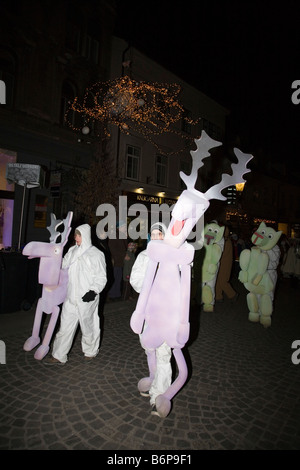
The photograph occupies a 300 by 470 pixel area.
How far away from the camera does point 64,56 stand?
12250 millimetres

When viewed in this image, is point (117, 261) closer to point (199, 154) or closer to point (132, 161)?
point (199, 154)

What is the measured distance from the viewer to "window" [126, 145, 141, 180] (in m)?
15.8

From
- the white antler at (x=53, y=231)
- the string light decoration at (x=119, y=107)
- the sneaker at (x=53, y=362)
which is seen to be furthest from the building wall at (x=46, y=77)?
the sneaker at (x=53, y=362)

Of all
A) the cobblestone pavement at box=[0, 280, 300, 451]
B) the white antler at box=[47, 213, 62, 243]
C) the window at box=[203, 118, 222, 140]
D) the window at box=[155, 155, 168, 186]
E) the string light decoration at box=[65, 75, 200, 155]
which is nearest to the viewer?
the cobblestone pavement at box=[0, 280, 300, 451]

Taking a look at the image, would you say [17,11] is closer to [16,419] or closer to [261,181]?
[16,419]

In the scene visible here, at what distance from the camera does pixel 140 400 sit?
10.3 ft

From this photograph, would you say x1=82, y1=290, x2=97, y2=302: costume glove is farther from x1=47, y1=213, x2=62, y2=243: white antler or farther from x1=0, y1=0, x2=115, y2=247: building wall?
x1=0, y1=0, x2=115, y2=247: building wall

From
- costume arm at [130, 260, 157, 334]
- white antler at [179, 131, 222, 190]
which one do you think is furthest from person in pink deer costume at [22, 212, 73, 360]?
white antler at [179, 131, 222, 190]

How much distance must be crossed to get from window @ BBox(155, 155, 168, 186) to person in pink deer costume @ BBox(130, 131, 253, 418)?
585 inches

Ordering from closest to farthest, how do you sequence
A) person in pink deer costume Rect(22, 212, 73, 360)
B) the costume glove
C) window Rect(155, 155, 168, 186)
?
the costume glove < person in pink deer costume Rect(22, 212, 73, 360) < window Rect(155, 155, 168, 186)

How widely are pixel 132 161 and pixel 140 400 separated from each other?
14.2m

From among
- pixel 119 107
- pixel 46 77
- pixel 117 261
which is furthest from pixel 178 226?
pixel 46 77
